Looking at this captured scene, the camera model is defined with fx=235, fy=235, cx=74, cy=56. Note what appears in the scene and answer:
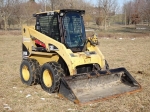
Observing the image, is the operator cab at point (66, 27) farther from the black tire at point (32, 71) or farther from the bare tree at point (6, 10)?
the bare tree at point (6, 10)

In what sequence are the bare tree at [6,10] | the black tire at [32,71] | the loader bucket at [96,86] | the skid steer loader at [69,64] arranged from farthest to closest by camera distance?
the bare tree at [6,10], the black tire at [32,71], the skid steer loader at [69,64], the loader bucket at [96,86]

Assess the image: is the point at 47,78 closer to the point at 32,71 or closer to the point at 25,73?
the point at 32,71

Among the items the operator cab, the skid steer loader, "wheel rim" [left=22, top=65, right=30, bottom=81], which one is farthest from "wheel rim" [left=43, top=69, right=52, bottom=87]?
"wheel rim" [left=22, top=65, right=30, bottom=81]

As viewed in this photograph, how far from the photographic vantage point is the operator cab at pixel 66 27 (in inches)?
257

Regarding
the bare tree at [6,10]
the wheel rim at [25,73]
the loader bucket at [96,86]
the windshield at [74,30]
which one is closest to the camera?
the loader bucket at [96,86]

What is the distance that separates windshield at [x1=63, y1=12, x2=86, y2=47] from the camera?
6613 millimetres

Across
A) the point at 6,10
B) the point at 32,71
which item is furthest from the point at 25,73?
the point at 6,10

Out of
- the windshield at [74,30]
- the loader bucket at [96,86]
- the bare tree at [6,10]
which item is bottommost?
the loader bucket at [96,86]

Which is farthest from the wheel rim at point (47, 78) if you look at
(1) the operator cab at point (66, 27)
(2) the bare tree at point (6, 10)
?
(2) the bare tree at point (6, 10)

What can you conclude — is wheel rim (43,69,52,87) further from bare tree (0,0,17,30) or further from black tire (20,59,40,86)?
bare tree (0,0,17,30)

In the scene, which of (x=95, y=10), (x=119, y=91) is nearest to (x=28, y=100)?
(x=119, y=91)

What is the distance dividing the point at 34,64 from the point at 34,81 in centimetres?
51

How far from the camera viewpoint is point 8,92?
658 centimetres

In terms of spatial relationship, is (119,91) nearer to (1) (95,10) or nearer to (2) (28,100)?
(2) (28,100)
